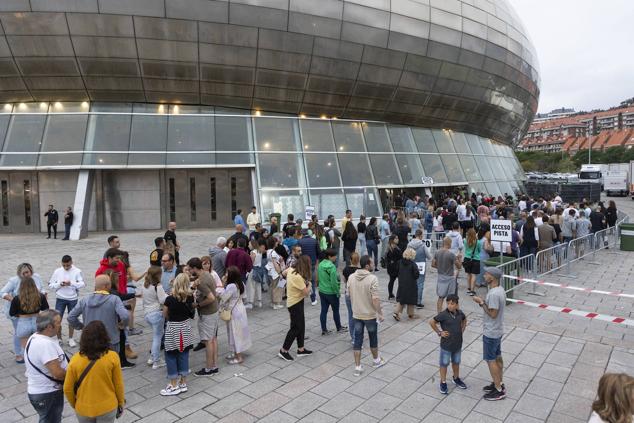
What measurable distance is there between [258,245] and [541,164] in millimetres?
97963

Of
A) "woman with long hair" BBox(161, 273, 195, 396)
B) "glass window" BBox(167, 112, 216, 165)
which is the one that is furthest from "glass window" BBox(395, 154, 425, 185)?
"woman with long hair" BBox(161, 273, 195, 396)

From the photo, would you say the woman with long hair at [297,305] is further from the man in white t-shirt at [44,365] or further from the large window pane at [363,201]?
the large window pane at [363,201]

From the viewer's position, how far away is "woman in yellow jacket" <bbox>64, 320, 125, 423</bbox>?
4.11 meters

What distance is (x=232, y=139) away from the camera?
22.7 meters

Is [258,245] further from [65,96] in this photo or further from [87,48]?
[65,96]

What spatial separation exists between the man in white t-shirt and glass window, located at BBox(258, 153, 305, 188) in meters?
17.6

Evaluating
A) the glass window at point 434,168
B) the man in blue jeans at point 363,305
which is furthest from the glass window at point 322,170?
the man in blue jeans at point 363,305

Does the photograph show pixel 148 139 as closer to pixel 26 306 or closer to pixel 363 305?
pixel 26 306

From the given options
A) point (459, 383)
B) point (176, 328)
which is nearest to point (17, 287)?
point (176, 328)

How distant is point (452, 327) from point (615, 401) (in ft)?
9.37

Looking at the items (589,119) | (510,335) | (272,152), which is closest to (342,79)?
(272,152)

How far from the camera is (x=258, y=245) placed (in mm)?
10773

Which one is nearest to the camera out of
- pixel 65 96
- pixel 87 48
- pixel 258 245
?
pixel 258 245

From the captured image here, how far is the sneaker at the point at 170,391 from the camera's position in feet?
20.4
